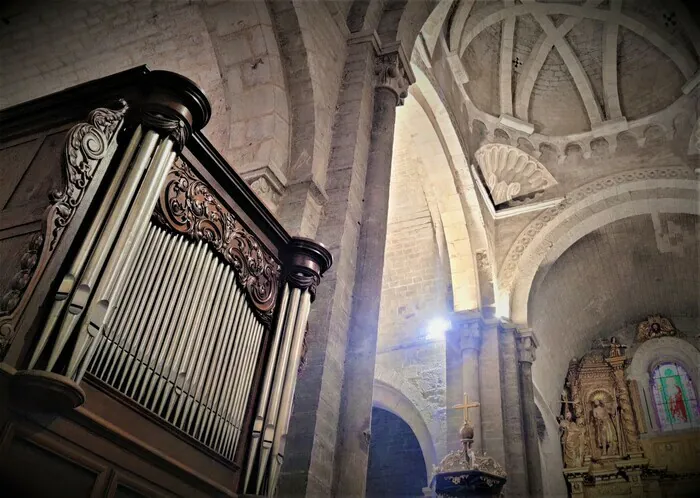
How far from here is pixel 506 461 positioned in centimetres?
966

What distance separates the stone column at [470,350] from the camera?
10.2m

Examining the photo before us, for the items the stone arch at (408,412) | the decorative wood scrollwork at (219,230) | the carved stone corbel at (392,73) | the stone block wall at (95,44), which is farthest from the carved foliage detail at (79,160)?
the stone arch at (408,412)

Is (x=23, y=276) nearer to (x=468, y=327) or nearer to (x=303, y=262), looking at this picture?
(x=303, y=262)

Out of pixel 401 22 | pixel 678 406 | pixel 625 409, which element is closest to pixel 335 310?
pixel 401 22

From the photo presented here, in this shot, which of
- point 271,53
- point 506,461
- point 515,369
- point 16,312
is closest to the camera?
point 16,312

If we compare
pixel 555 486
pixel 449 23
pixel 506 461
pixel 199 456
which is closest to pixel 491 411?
pixel 506 461

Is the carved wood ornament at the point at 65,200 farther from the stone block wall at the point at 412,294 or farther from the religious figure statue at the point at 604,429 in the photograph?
the religious figure statue at the point at 604,429

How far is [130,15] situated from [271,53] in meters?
1.88

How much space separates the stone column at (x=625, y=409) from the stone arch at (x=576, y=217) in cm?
416

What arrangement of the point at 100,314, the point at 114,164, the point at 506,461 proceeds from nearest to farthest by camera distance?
the point at 100,314, the point at 114,164, the point at 506,461

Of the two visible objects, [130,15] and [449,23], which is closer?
[130,15]

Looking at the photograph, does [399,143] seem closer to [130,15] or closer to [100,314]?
[130,15]

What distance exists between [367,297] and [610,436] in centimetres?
1077

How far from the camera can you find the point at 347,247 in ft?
17.6
